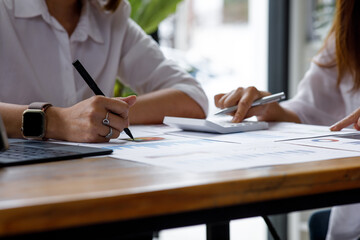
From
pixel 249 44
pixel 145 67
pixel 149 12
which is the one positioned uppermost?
pixel 149 12

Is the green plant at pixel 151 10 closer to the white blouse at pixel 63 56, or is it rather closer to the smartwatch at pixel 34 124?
the white blouse at pixel 63 56

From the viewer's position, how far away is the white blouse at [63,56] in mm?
1303

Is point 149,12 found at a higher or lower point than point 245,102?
higher

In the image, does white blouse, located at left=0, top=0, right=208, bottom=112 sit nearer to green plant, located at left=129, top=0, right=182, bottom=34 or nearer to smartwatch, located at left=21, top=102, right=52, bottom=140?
smartwatch, located at left=21, top=102, right=52, bottom=140

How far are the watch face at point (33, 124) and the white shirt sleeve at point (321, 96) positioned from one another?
81cm

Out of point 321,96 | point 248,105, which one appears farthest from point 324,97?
point 248,105

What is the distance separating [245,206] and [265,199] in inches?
0.9

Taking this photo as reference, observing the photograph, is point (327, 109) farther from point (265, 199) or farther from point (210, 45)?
point (210, 45)

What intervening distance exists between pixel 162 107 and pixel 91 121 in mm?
447

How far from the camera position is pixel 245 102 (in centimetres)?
114

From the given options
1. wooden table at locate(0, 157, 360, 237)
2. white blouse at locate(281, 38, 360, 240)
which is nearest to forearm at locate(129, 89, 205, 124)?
white blouse at locate(281, 38, 360, 240)

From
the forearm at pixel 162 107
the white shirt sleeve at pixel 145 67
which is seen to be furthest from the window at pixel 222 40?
the forearm at pixel 162 107

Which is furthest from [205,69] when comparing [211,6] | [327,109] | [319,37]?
[327,109]

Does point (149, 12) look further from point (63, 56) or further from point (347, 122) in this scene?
point (347, 122)
